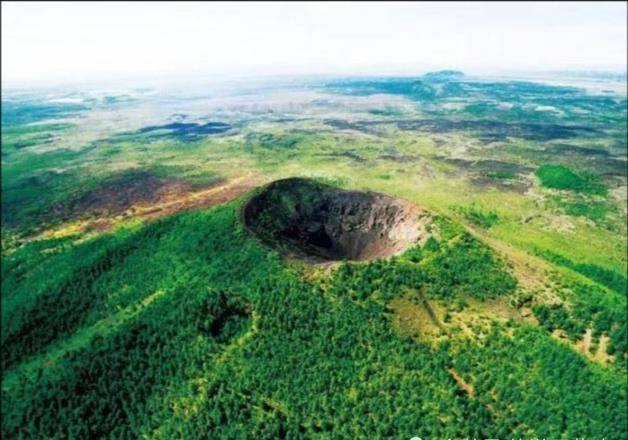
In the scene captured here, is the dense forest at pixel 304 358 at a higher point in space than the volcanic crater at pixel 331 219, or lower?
lower

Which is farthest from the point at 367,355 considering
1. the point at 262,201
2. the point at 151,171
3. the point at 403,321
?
the point at 151,171

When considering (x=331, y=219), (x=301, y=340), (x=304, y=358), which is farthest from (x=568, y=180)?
(x=304, y=358)

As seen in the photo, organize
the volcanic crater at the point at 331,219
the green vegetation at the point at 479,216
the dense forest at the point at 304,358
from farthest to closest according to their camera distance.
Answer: the green vegetation at the point at 479,216
the volcanic crater at the point at 331,219
the dense forest at the point at 304,358

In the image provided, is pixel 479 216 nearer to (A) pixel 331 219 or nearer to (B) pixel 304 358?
(A) pixel 331 219

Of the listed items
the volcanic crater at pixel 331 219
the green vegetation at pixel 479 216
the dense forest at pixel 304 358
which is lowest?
the green vegetation at pixel 479 216

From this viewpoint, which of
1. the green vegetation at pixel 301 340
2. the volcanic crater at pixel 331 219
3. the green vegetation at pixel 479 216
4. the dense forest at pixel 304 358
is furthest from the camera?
the green vegetation at pixel 479 216

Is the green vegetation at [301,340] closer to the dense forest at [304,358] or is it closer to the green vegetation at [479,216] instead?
the dense forest at [304,358]

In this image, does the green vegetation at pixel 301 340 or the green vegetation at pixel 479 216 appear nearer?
the green vegetation at pixel 301 340

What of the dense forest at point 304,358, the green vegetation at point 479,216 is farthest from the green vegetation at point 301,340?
the green vegetation at point 479,216

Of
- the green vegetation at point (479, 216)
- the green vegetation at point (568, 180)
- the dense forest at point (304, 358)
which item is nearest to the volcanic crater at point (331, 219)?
the dense forest at point (304, 358)
